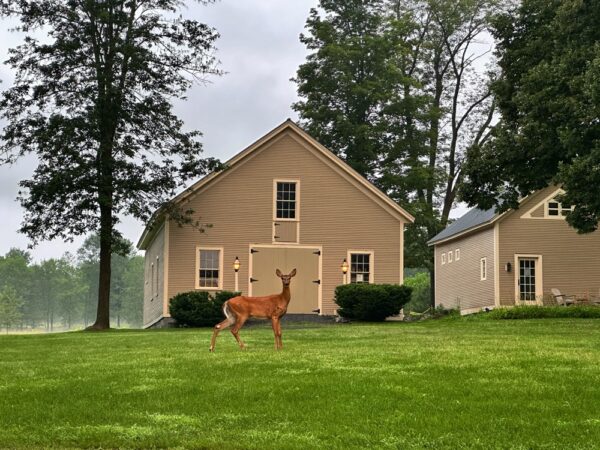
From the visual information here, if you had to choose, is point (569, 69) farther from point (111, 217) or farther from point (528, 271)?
point (111, 217)

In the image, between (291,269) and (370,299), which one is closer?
(370,299)

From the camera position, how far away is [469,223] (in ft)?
148

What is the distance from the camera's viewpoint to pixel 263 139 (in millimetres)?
36719

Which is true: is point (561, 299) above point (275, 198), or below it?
below

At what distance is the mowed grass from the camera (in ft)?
32.3

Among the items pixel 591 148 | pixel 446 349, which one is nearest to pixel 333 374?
pixel 446 349

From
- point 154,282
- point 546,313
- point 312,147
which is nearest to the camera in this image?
point 546,313

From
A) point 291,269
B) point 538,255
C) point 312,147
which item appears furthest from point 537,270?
point 312,147

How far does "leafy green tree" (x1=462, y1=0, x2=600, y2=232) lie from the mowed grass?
1143cm

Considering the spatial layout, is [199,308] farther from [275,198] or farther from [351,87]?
[351,87]

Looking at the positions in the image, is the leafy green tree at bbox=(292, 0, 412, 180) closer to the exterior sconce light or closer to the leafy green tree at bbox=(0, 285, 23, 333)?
the exterior sconce light

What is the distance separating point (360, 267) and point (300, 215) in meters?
3.20

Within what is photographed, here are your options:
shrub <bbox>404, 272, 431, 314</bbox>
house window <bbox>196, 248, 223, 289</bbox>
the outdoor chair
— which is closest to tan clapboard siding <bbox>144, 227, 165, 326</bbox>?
house window <bbox>196, 248, 223, 289</bbox>

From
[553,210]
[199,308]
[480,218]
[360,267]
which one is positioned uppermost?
[553,210]
